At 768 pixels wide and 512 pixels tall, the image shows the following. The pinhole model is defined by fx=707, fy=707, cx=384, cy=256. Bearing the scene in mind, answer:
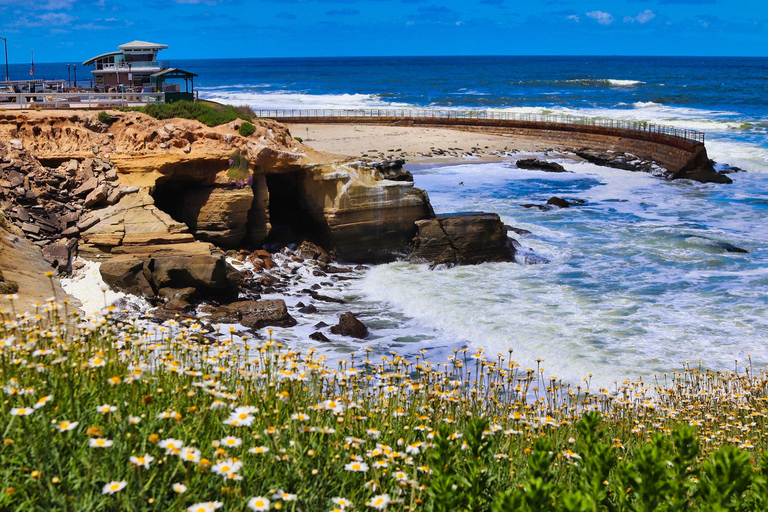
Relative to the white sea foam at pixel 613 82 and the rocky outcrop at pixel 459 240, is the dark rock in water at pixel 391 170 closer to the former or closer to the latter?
the rocky outcrop at pixel 459 240

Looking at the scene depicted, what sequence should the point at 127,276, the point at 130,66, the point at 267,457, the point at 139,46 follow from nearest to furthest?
1. the point at 267,457
2. the point at 127,276
3. the point at 130,66
4. the point at 139,46

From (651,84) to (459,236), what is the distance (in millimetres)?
113789

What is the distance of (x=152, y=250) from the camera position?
17531mm

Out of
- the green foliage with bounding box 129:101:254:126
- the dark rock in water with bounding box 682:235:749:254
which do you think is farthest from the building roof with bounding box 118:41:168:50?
the dark rock in water with bounding box 682:235:749:254

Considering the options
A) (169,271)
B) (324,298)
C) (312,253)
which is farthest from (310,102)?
(169,271)

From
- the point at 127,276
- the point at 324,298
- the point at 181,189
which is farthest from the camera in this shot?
the point at 181,189

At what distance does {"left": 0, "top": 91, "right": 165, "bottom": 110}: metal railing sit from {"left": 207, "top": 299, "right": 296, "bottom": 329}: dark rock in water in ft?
38.3

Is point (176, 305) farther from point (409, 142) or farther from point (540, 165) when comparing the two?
point (409, 142)

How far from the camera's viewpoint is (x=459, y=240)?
859 inches

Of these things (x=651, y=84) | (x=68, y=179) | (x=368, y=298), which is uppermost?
(x=651, y=84)

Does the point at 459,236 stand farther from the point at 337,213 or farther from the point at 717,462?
the point at 717,462

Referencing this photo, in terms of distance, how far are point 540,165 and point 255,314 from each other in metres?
31.0

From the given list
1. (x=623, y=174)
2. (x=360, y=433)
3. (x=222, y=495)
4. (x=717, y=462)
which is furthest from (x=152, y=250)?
(x=623, y=174)

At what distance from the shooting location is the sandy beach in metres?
47.8
